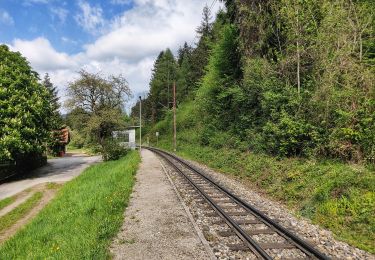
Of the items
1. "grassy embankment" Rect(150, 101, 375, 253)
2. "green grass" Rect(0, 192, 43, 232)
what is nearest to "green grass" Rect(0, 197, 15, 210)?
"green grass" Rect(0, 192, 43, 232)

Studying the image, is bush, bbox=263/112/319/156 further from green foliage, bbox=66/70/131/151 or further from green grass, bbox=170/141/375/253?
green foliage, bbox=66/70/131/151

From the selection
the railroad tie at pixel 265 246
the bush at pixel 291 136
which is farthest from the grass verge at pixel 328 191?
the railroad tie at pixel 265 246

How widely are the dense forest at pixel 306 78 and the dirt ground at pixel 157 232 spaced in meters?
6.94

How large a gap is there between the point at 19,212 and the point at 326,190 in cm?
1439

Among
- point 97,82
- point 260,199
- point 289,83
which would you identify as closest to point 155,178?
point 260,199

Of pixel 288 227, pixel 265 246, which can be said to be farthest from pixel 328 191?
pixel 265 246

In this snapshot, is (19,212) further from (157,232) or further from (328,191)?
(328,191)

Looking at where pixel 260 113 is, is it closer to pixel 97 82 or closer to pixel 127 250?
pixel 127 250

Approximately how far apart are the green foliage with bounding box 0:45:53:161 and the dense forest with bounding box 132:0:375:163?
1637 centimetres

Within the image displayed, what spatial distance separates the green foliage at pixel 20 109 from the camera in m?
23.3

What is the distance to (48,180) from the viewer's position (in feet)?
80.0

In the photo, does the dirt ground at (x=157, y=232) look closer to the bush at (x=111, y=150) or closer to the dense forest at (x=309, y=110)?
the dense forest at (x=309, y=110)

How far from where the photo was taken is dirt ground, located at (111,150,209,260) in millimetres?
7148

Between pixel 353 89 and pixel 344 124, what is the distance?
1.47m
